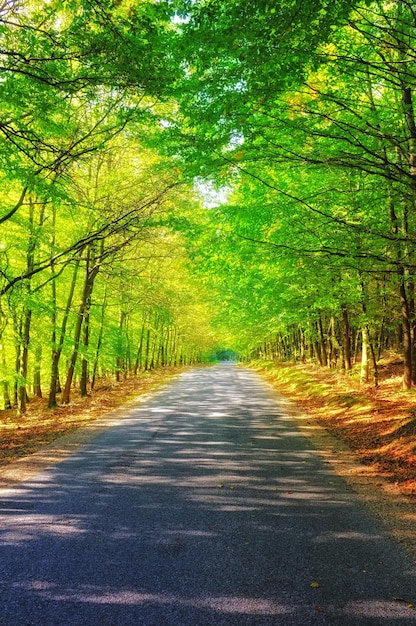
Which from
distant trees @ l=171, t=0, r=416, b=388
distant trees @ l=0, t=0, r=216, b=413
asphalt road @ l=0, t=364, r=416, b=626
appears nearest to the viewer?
asphalt road @ l=0, t=364, r=416, b=626

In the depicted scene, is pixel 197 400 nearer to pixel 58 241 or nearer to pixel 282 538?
pixel 58 241

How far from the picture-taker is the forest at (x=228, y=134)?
550cm

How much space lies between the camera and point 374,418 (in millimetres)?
9883

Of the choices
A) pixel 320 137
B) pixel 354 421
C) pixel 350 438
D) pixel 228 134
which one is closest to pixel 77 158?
pixel 228 134

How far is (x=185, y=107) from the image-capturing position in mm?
6832

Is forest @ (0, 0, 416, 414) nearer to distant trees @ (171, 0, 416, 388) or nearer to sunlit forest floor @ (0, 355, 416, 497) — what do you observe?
distant trees @ (171, 0, 416, 388)

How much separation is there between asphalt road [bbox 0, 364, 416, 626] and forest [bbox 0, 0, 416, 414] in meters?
3.87

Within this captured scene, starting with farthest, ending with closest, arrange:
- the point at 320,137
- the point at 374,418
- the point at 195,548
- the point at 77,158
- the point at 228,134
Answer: the point at 374,418, the point at 320,137, the point at 77,158, the point at 228,134, the point at 195,548

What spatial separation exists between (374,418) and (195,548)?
6.92 meters

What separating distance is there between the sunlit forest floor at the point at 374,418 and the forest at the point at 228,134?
1358mm

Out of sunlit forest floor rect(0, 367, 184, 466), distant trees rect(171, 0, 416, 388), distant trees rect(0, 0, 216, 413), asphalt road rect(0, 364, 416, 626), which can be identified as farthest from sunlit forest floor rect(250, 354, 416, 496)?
distant trees rect(0, 0, 216, 413)

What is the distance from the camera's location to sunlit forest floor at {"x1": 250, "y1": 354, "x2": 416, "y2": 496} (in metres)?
6.93

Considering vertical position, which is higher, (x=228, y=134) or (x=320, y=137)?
(x=320, y=137)

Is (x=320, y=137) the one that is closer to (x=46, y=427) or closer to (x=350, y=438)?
(x=350, y=438)
